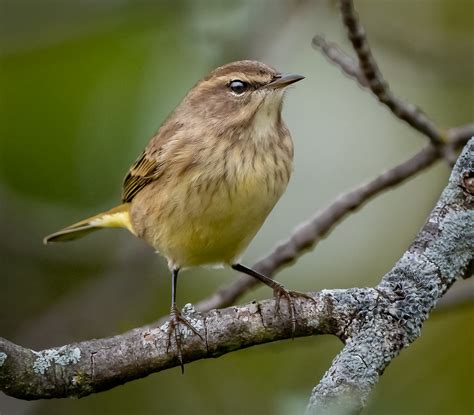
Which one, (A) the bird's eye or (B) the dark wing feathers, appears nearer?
(A) the bird's eye

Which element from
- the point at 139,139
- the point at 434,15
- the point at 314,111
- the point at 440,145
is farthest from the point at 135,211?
the point at 434,15

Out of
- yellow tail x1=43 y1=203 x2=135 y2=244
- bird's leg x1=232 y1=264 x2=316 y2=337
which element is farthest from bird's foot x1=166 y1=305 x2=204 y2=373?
yellow tail x1=43 y1=203 x2=135 y2=244

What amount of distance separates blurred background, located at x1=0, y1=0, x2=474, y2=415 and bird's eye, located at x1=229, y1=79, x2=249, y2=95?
804 mm

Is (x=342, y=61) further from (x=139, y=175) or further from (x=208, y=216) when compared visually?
(x=139, y=175)

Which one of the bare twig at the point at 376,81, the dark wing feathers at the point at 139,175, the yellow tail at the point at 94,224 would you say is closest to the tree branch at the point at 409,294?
the bare twig at the point at 376,81

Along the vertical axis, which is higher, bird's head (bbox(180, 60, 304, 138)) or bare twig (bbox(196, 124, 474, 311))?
bird's head (bbox(180, 60, 304, 138))

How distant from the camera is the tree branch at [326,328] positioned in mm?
2926

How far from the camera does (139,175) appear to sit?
5.13m

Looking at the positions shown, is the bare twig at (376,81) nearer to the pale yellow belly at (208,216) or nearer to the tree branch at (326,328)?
the pale yellow belly at (208,216)

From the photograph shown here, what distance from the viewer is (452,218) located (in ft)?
10.7

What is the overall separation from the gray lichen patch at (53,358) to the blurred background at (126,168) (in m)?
1.91

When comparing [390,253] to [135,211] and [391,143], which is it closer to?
[391,143]

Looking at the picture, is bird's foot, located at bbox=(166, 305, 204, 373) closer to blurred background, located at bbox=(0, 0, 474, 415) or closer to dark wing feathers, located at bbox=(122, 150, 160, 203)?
blurred background, located at bbox=(0, 0, 474, 415)

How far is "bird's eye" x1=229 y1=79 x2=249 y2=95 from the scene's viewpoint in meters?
4.72
